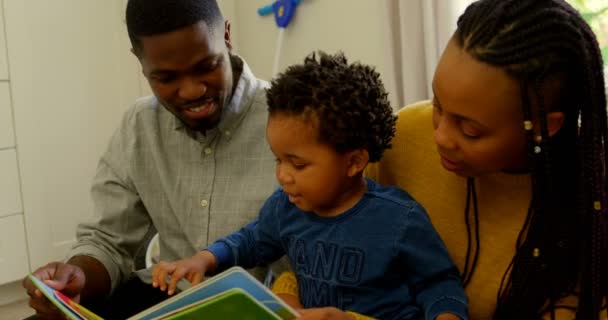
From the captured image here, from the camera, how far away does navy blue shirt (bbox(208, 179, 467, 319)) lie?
2.87 feet

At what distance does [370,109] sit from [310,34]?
1.54 meters

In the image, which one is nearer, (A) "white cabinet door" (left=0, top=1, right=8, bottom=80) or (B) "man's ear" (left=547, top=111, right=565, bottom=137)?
(B) "man's ear" (left=547, top=111, right=565, bottom=137)

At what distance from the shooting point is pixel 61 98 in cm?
237

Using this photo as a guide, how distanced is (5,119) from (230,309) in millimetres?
1852

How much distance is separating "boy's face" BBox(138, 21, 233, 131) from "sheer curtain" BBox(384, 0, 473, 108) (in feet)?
2.50

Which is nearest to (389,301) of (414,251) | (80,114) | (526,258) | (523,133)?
(414,251)

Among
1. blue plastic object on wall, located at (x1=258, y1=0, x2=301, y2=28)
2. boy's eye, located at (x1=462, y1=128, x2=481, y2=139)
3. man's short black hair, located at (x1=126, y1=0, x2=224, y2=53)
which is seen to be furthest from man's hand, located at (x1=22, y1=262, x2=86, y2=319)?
blue plastic object on wall, located at (x1=258, y1=0, x2=301, y2=28)

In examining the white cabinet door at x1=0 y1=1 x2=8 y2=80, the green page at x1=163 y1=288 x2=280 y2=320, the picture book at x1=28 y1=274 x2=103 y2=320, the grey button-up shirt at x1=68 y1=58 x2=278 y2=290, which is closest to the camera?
the green page at x1=163 y1=288 x2=280 y2=320

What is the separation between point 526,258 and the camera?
33.6 inches

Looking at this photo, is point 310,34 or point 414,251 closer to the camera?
point 414,251

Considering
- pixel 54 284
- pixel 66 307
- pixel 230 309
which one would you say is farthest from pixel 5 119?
pixel 230 309

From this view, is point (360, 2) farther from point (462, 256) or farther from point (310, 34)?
point (462, 256)

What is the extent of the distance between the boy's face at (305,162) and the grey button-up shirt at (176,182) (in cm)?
29

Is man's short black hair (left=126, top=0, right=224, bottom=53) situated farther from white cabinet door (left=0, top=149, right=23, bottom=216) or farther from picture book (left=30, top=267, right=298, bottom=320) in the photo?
white cabinet door (left=0, top=149, right=23, bottom=216)
